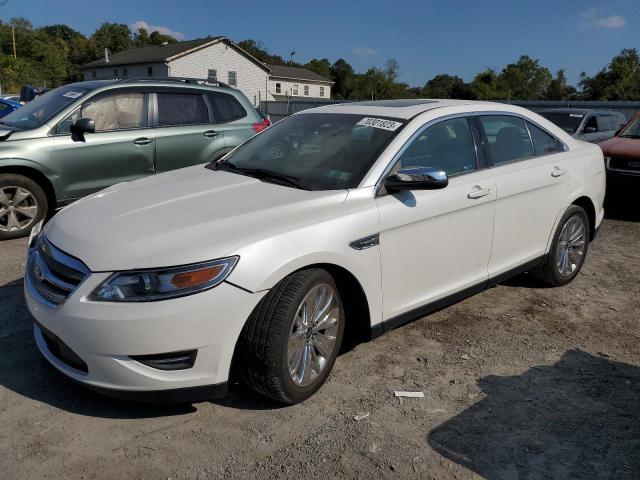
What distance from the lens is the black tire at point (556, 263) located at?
4.89 metres

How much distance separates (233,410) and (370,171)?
5.22 feet

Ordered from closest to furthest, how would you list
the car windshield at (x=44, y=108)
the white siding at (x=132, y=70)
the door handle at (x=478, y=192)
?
the door handle at (x=478, y=192) < the car windshield at (x=44, y=108) < the white siding at (x=132, y=70)

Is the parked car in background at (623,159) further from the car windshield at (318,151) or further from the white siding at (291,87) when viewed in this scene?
the white siding at (291,87)

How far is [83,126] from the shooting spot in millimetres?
6223

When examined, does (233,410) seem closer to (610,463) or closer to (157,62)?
(610,463)

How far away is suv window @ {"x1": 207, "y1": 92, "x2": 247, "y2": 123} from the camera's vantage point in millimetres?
7598

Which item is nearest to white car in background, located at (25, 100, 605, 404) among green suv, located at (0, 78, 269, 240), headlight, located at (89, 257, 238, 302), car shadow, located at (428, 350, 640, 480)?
headlight, located at (89, 257, 238, 302)

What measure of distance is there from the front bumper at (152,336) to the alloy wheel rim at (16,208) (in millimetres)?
3892

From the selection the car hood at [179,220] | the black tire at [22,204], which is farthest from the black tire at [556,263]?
the black tire at [22,204]

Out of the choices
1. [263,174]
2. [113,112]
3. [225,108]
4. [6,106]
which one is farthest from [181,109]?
[6,106]

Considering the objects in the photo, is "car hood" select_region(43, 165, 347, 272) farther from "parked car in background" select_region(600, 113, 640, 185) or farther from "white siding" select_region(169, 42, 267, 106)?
"white siding" select_region(169, 42, 267, 106)

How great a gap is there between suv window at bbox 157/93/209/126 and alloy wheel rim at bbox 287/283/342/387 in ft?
15.4

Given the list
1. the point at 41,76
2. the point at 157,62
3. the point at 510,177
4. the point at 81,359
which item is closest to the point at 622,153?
the point at 510,177

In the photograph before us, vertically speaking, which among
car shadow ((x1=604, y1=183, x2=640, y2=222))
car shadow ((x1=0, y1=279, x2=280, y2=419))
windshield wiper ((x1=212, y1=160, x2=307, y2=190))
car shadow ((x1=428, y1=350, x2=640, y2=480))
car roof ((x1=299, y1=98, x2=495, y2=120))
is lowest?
car shadow ((x1=428, y1=350, x2=640, y2=480))
